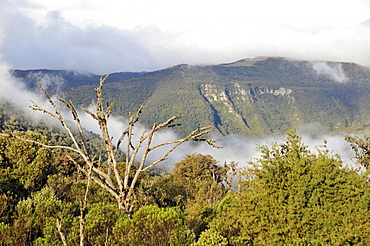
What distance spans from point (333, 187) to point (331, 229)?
1.60 metres

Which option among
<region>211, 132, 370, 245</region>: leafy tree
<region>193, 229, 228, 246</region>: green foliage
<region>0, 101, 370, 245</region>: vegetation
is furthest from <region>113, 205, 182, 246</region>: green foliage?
<region>211, 132, 370, 245</region>: leafy tree

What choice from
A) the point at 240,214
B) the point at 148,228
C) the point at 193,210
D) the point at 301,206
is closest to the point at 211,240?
the point at 148,228

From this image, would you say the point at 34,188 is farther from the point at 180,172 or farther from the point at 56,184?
the point at 180,172

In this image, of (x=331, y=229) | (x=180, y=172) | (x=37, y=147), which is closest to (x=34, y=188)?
(x=37, y=147)

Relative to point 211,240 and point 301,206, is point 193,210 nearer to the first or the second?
point 301,206

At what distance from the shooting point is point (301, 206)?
1231 cm

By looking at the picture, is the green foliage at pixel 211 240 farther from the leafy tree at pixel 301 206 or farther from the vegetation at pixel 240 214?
the leafy tree at pixel 301 206

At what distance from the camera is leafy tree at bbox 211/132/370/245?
39.1 feet

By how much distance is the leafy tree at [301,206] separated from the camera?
11.9 meters

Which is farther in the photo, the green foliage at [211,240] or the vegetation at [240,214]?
the vegetation at [240,214]

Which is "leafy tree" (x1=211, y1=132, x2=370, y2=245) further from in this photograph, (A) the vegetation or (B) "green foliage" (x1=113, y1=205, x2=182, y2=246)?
(B) "green foliage" (x1=113, y1=205, x2=182, y2=246)

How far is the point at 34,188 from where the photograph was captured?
16406 millimetres

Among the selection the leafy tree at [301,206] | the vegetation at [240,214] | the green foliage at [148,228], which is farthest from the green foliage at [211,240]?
the leafy tree at [301,206]

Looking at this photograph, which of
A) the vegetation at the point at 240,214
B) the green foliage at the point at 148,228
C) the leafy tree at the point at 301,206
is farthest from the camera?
the leafy tree at the point at 301,206
